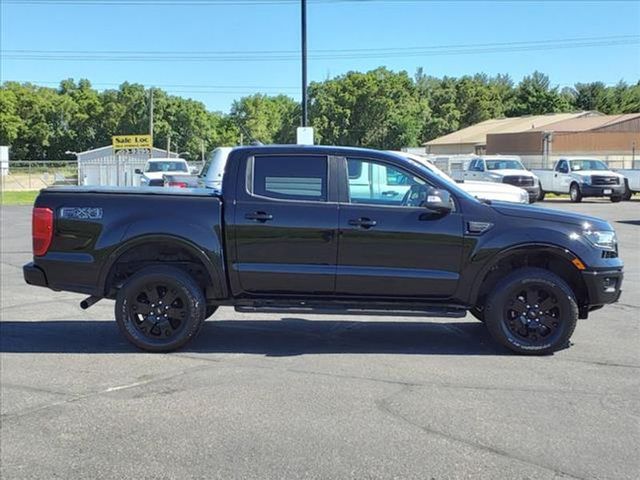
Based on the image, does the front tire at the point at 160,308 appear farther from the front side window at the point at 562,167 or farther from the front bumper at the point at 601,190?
the front side window at the point at 562,167

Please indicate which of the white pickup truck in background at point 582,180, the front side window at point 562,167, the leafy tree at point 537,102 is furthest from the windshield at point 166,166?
the leafy tree at point 537,102

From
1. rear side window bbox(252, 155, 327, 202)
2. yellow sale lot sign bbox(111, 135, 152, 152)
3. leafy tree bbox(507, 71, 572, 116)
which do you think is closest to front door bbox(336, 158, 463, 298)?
rear side window bbox(252, 155, 327, 202)

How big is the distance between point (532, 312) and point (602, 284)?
0.67 m

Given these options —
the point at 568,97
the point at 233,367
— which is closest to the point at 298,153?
the point at 233,367

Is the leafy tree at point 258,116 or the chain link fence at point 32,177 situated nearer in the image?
the chain link fence at point 32,177

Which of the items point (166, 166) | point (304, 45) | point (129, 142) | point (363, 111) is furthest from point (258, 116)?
point (304, 45)

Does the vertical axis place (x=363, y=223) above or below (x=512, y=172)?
below

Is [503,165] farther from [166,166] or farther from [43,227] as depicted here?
[43,227]

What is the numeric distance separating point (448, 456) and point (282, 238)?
9.38 ft

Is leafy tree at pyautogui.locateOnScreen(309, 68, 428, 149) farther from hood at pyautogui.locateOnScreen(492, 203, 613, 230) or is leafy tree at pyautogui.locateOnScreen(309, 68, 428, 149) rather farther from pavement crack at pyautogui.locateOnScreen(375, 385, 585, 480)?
pavement crack at pyautogui.locateOnScreen(375, 385, 585, 480)

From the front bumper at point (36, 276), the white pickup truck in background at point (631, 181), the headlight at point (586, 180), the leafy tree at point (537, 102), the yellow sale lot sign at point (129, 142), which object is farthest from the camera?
the leafy tree at point (537, 102)

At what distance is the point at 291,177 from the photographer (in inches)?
260

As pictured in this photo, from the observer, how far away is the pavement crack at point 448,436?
3.97 meters

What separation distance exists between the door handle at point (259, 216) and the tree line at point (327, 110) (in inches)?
2515
